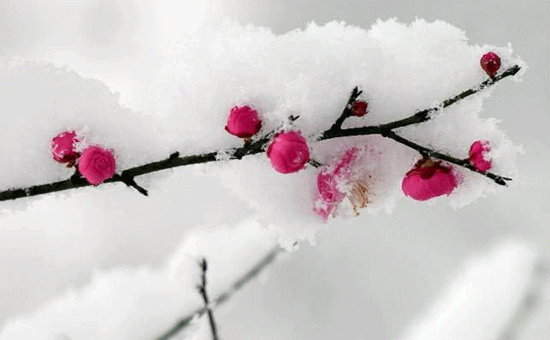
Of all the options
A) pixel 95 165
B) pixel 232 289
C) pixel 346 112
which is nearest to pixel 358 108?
pixel 346 112

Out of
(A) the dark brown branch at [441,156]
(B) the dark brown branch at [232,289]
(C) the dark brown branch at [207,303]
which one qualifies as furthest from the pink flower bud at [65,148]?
(B) the dark brown branch at [232,289]

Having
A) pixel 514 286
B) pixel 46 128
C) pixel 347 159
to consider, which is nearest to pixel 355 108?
pixel 347 159

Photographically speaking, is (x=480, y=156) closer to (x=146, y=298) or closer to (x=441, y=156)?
(x=441, y=156)

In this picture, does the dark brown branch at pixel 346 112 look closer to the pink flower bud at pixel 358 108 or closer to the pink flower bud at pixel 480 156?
the pink flower bud at pixel 358 108

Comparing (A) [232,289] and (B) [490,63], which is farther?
(A) [232,289]

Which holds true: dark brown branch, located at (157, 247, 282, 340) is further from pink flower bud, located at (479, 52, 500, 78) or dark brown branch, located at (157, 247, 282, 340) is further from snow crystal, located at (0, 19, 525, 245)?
pink flower bud, located at (479, 52, 500, 78)
